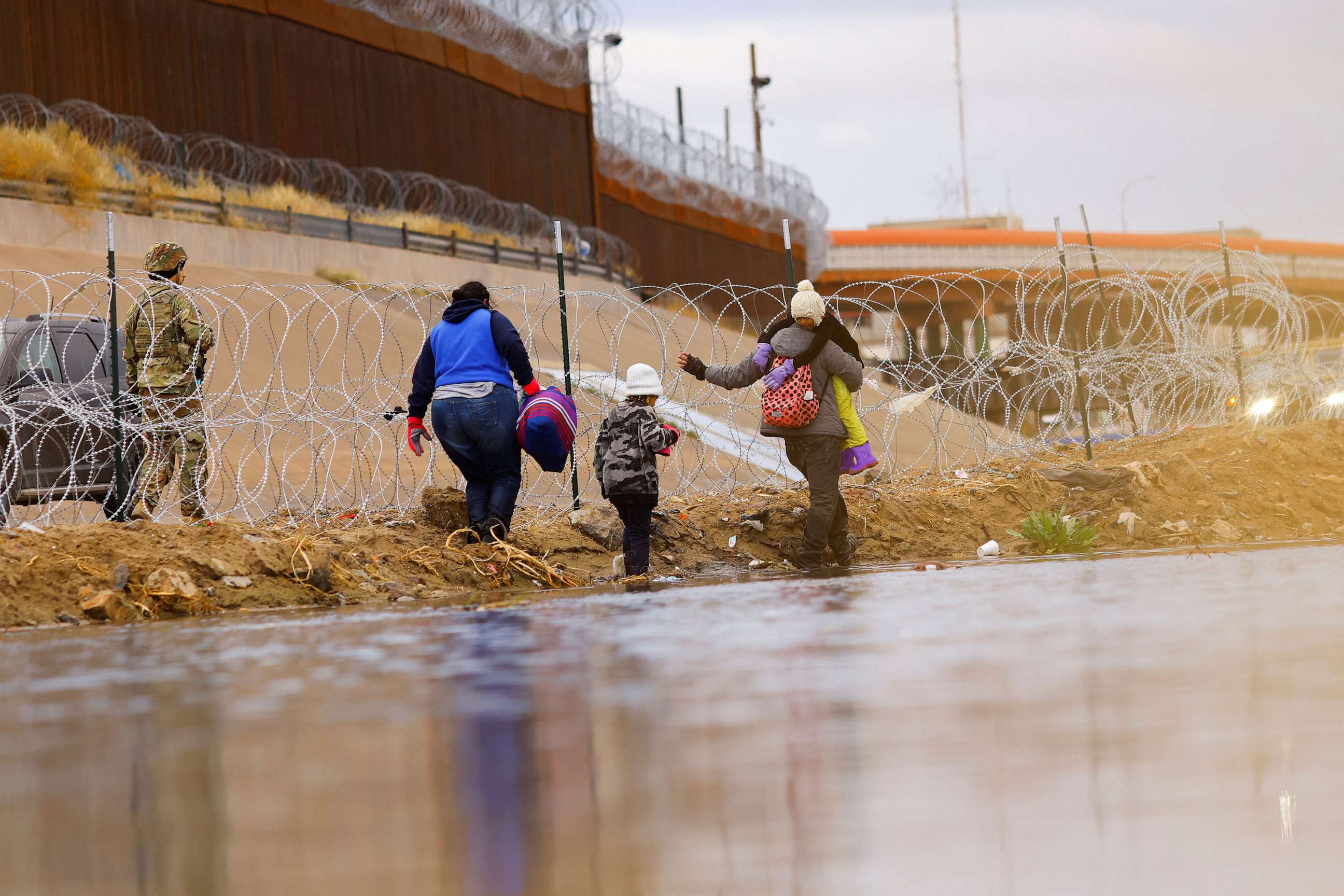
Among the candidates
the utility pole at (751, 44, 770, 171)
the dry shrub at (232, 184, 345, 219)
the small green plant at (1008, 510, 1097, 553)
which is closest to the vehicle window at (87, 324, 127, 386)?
the small green plant at (1008, 510, 1097, 553)

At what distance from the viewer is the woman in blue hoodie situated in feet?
30.9

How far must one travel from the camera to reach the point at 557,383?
835 inches

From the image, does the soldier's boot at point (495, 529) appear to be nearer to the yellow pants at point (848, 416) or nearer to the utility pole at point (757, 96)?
the yellow pants at point (848, 416)

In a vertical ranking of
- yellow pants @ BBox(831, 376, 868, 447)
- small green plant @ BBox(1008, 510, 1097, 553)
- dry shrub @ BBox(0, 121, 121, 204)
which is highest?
dry shrub @ BBox(0, 121, 121, 204)

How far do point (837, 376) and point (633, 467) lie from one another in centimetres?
148

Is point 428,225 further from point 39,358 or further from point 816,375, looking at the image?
point 816,375

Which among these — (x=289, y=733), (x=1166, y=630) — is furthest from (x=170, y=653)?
(x=1166, y=630)

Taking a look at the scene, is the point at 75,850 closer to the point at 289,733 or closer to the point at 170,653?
the point at 289,733

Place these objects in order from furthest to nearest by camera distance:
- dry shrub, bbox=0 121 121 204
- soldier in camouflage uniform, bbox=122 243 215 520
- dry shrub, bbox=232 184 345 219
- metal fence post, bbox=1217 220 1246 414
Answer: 1. dry shrub, bbox=232 184 345 219
2. dry shrub, bbox=0 121 121 204
3. metal fence post, bbox=1217 220 1246 414
4. soldier in camouflage uniform, bbox=122 243 215 520

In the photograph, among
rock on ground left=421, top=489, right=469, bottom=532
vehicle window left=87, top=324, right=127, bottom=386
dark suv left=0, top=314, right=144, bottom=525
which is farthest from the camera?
vehicle window left=87, top=324, right=127, bottom=386

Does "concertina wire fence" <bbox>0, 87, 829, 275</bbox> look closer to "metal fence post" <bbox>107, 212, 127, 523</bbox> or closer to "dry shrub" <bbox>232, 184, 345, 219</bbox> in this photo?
"dry shrub" <bbox>232, 184, 345, 219</bbox>

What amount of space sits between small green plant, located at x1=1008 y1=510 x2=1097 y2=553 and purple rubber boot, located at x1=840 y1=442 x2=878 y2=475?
1306 mm

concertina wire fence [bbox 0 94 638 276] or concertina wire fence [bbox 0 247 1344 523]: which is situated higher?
concertina wire fence [bbox 0 94 638 276]

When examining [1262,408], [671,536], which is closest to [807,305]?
[671,536]
